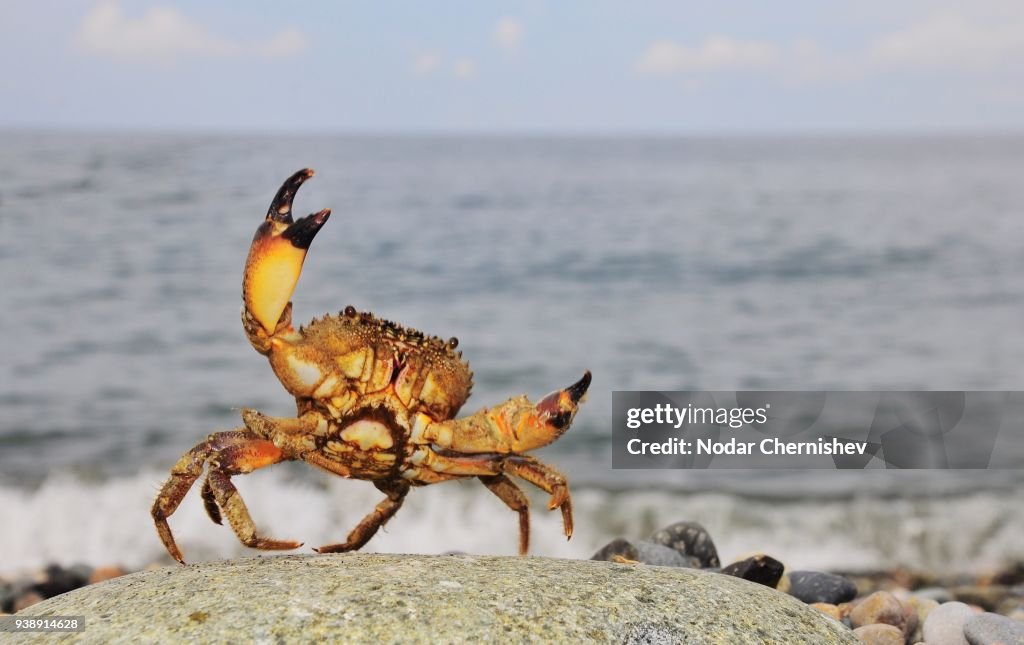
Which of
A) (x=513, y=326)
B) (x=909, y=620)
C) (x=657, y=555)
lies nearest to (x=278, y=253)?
(x=657, y=555)

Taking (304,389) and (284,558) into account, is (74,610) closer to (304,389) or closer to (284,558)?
(284,558)

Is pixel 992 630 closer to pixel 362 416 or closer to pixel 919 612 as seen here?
pixel 919 612

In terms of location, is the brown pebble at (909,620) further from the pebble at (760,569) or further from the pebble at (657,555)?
the pebble at (657,555)

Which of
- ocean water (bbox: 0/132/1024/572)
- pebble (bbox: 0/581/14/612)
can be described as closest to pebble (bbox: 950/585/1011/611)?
ocean water (bbox: 0/132/1024/572)

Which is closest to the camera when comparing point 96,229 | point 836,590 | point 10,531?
point 836,590

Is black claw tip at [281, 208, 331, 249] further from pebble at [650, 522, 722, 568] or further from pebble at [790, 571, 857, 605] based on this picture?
pebble at [790, 571, 857, 605]

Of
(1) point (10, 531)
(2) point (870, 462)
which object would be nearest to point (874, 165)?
(2) point (870, 462)
